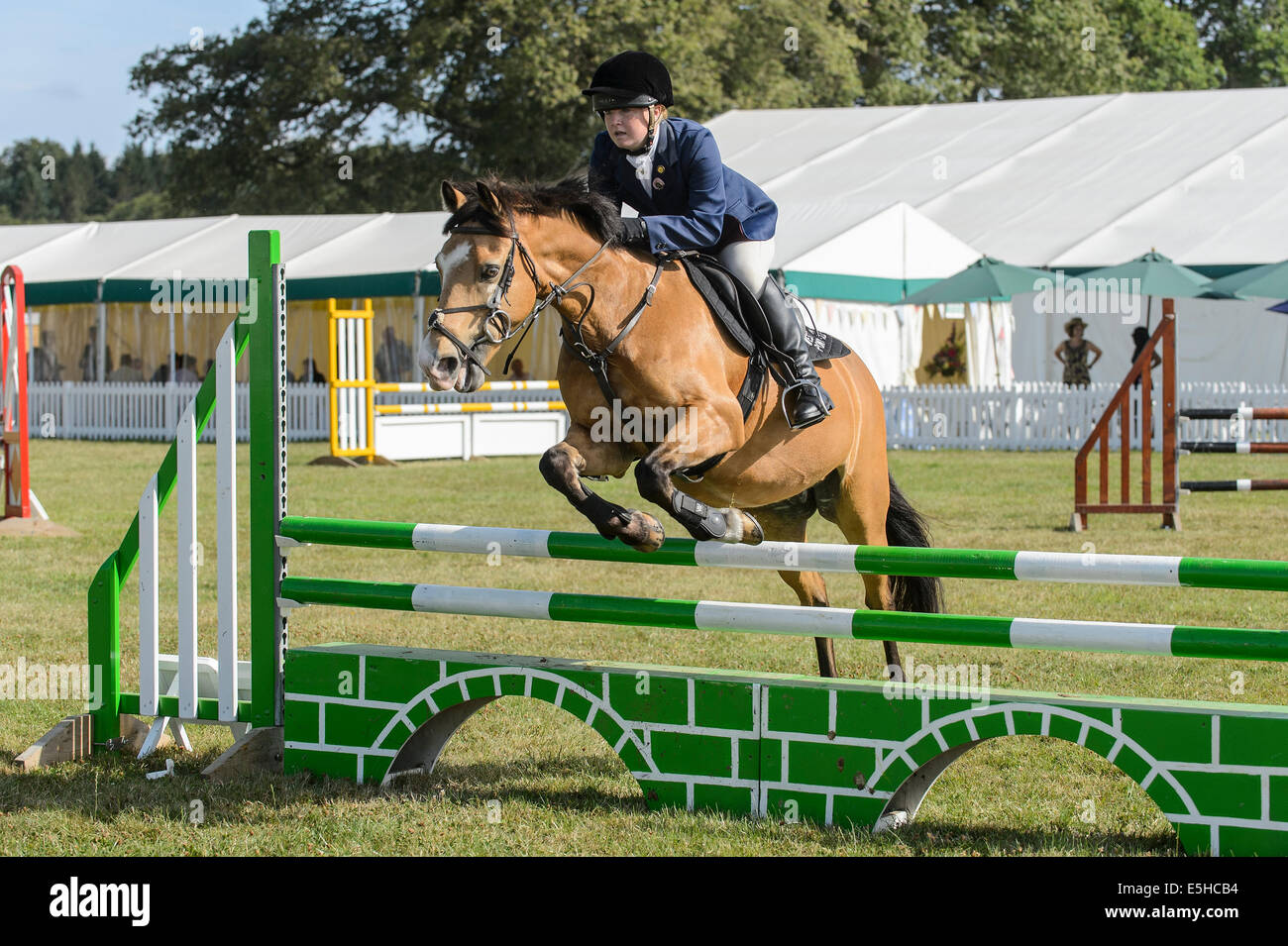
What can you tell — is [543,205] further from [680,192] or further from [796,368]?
[796,368]

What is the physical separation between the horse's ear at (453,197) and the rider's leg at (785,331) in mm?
1043

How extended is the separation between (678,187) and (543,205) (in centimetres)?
50

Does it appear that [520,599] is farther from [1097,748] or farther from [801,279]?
[801,279]

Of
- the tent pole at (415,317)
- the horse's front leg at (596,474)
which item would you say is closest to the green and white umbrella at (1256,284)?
the tent pole at (415,317)

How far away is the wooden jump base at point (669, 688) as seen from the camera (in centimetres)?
354

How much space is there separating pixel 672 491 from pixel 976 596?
170 inches

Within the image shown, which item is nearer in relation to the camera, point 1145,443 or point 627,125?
point 627,125

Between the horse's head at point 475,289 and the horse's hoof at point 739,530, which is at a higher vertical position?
the horse's head at point 475,289

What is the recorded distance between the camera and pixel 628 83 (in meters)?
4.29

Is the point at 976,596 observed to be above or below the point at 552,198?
below

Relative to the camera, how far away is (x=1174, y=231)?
21.2 metres

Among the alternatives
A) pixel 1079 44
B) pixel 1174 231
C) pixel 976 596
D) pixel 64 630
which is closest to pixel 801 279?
pixel 1174 231

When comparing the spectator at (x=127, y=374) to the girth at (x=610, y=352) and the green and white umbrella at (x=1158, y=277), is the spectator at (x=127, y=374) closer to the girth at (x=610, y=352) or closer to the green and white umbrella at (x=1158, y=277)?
the green and white umbrella at (x=1158, y=277)
